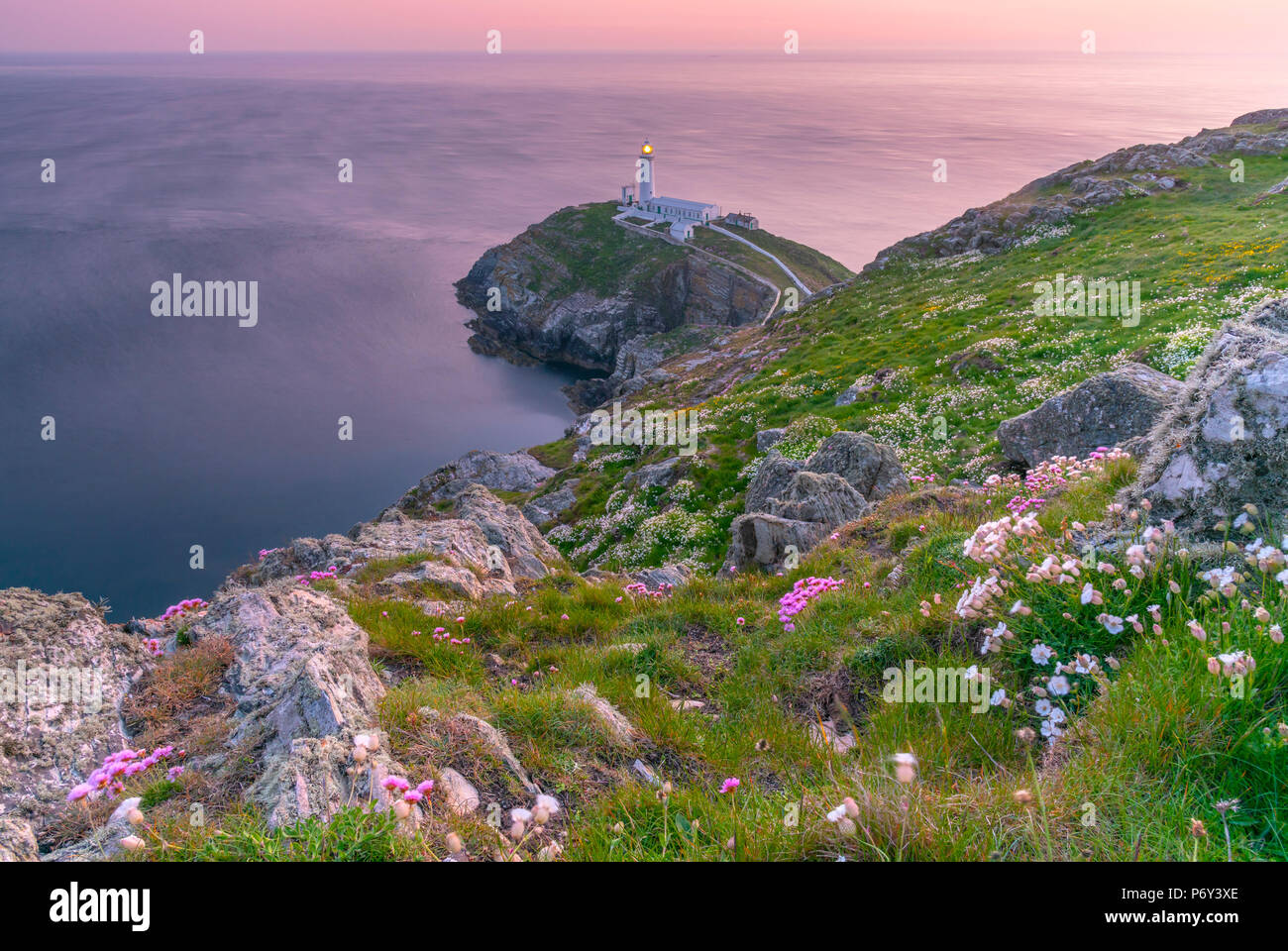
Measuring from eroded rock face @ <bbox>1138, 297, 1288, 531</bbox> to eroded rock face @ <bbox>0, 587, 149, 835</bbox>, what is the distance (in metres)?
8.61

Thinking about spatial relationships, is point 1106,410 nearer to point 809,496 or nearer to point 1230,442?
point 809,496

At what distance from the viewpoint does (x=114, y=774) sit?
3885 mm

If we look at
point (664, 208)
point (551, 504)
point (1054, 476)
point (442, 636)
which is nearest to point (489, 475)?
point (551, 504)

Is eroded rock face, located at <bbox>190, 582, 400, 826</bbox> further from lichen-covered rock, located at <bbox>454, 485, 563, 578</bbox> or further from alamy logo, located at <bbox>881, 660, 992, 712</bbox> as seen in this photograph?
lichen-covered rock, located at <bbox>454, 485, 563, 578</bbox>

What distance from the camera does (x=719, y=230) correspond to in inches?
5901

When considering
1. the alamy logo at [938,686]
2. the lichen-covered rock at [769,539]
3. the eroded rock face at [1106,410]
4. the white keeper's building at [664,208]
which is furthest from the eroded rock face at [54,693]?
the white keeper's building at [664,208]

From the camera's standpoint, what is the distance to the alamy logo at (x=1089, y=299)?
28.7 m

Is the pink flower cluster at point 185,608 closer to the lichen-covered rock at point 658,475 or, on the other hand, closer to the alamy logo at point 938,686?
the alamy logo at point 938,686

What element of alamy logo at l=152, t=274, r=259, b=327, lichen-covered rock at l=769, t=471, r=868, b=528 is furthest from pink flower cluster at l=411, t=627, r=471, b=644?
alamy logo at l=152, t=274, r=259, b=327

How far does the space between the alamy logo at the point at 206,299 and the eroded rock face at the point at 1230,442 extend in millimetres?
162922
